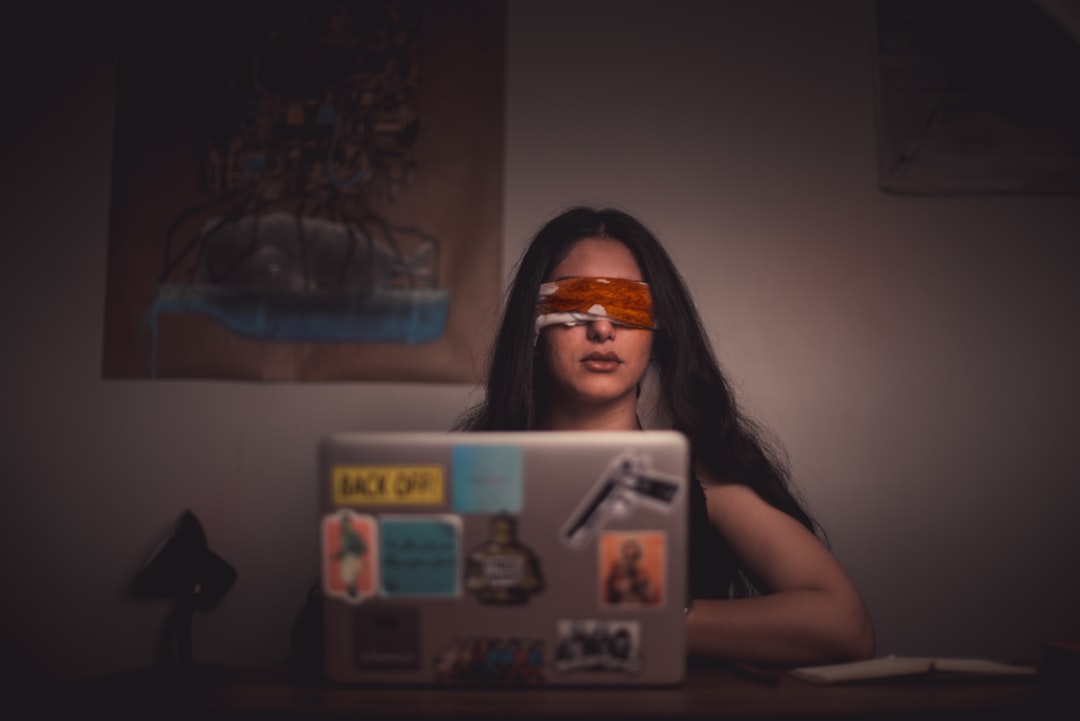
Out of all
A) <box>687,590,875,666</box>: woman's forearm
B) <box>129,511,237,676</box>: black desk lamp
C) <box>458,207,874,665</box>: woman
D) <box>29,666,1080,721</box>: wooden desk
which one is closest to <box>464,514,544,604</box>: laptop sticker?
<box>29,666,1080,721</box>: wooden desk

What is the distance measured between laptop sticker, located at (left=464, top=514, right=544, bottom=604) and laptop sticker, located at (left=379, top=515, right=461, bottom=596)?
2cm

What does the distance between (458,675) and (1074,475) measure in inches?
82.5

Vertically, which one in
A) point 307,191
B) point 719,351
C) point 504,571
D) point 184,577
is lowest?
point 184,577

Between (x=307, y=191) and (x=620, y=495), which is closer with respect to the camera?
(x=620, y=495)

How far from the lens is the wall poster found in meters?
2.34

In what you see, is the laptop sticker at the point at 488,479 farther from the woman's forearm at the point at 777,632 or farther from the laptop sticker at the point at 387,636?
the woman's forearm at the point at 777,632

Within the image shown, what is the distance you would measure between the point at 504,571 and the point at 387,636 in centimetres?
16

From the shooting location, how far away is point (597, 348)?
1687mm

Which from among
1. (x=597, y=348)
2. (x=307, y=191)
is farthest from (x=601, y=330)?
(x=307, y=191)

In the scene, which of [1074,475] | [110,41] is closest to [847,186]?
[1074,475]

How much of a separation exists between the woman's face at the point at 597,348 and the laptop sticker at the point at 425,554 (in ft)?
2.59

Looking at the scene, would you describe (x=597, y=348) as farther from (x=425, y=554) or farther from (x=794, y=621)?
(x=425, y=554)

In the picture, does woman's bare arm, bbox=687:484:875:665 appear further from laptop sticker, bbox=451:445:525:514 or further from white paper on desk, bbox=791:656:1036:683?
laptop sticker, bbox=451:445:525:514

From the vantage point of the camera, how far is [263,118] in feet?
7.79
